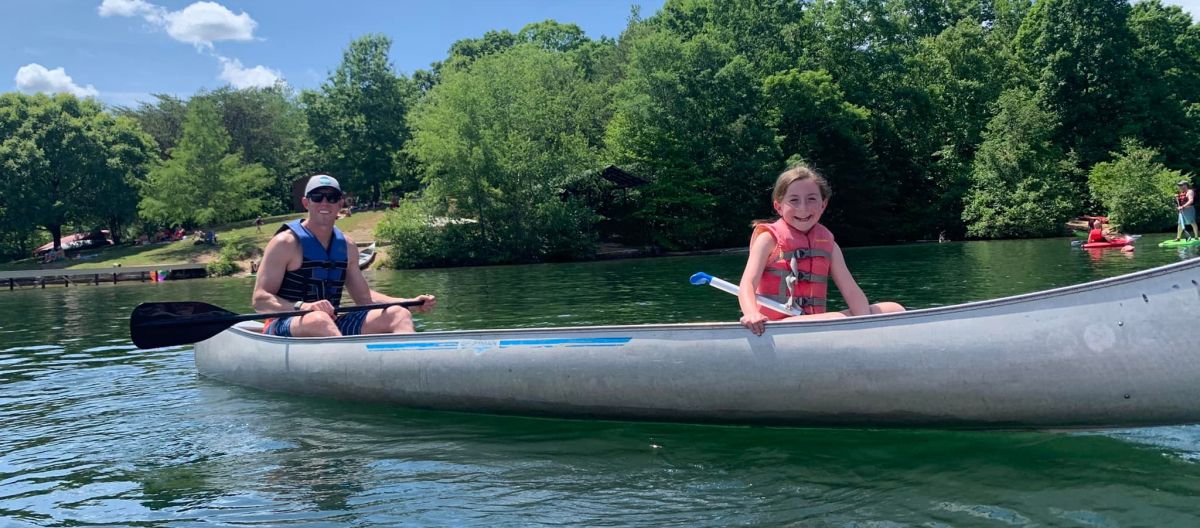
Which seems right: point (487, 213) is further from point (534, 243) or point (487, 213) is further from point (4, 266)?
point (4, 266)

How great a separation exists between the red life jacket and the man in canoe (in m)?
2.90

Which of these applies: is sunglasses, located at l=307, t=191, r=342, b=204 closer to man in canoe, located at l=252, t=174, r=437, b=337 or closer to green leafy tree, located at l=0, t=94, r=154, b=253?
man in canoe, located at l=252, t=174, r=437, b=337

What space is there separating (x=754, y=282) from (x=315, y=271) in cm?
355

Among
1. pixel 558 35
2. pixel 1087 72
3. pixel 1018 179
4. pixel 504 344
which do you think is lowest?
pixel 504 344

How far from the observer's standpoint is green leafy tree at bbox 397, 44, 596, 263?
34.2m

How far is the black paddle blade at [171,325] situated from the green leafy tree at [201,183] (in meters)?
39.9

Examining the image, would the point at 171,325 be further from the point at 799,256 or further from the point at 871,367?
the point at 871,367

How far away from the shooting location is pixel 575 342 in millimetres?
5359

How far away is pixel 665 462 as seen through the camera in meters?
4.77

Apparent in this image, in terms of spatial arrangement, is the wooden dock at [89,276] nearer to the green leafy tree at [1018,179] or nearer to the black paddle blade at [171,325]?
the black paddle blade at [171,325]

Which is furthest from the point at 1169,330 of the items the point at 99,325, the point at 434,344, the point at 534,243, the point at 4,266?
the point at 4,266

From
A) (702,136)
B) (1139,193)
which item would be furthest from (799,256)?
(702,136)

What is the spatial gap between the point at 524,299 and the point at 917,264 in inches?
429

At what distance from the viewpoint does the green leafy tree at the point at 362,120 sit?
53.7 m
